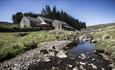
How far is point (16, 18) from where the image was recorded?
11444 centimetres

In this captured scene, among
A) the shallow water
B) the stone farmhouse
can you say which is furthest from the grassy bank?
the stone farmhouse

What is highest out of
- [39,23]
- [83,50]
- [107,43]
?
[39,23]

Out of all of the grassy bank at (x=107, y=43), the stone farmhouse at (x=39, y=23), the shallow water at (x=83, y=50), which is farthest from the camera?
the stone farmhouse at (x=39, y=23)

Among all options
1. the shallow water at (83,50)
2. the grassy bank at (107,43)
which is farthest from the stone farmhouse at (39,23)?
the shallow water at (83,50)

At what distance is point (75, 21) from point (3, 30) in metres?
89.5

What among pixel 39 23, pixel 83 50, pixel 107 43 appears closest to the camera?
pixel 107 43

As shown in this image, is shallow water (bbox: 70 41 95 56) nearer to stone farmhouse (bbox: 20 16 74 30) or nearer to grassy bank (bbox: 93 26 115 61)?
grassy bank (bbox: 93 26 115 61)

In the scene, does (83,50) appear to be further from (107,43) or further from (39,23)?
(39,23)

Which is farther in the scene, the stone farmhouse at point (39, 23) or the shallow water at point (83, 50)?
the stone farmhouse at point (39, 23)

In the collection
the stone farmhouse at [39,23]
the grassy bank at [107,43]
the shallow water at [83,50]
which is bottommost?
the shallow water at [83,50]

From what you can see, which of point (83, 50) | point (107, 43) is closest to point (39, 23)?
point (83, 50)

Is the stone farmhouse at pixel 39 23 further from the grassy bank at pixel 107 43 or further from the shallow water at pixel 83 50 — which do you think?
the shallow water at pixel 83 50

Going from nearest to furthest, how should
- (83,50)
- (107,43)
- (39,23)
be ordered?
1. (107,43)
2. (83,50)
3. (39,23)

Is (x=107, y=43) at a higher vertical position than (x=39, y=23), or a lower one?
lower
